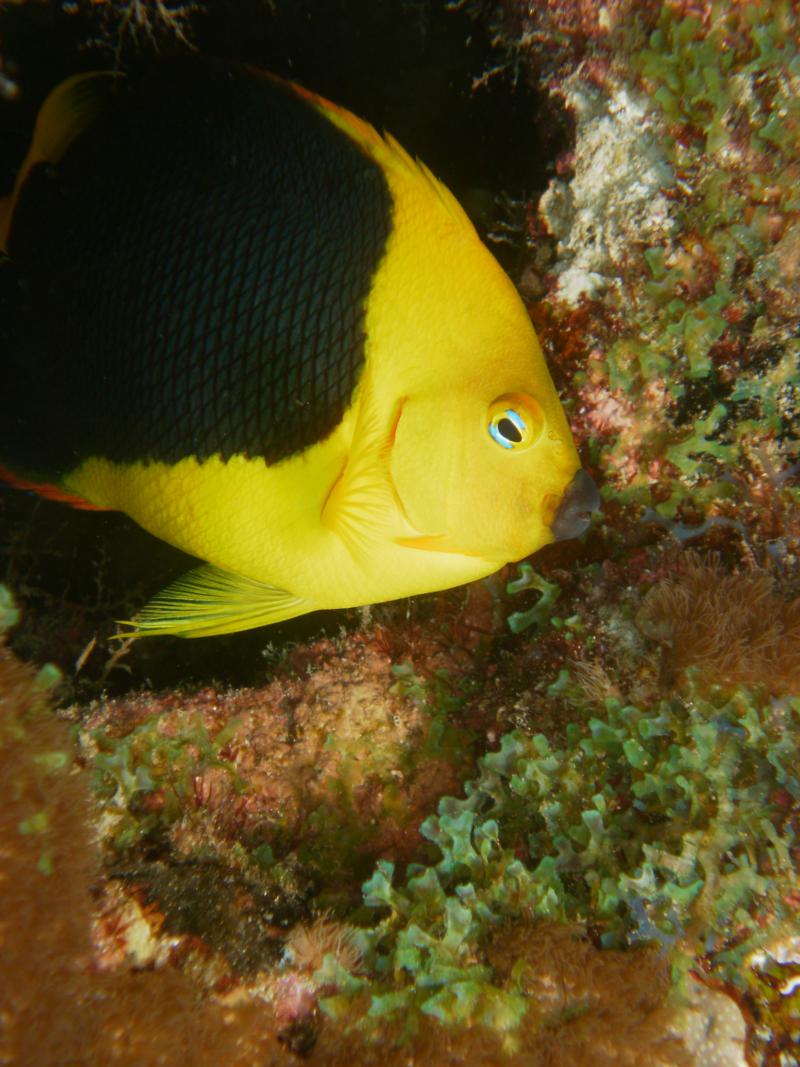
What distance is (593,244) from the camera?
2.48m

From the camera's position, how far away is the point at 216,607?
2279mm

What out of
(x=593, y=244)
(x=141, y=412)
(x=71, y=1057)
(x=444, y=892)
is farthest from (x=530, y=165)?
(x=71, y=1057)

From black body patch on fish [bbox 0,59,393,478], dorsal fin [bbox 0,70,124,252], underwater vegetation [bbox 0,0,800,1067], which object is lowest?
underwater vegetation [bbox 0,0,800,1067]

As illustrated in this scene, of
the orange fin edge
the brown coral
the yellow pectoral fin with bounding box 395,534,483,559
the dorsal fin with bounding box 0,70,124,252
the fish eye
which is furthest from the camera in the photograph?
the orange fin edge

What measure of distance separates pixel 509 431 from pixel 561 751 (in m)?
1.28

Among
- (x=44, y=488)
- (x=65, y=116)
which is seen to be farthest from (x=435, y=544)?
(x=65, y=116)

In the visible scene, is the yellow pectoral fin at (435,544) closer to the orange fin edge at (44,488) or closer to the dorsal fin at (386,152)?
the dorsal fin at (386,152)

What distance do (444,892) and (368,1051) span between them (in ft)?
1.65

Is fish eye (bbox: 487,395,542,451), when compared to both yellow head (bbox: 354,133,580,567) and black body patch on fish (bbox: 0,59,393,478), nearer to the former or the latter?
yellow head (bbox: 354,133,580,567)

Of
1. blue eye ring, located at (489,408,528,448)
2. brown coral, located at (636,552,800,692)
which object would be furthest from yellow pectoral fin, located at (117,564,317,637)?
brown coral, located at (636,552,800,692)

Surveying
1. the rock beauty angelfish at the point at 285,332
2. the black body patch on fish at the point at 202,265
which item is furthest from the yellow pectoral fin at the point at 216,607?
the black body patch on fish at the point at 202,265

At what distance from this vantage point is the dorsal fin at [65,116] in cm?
194

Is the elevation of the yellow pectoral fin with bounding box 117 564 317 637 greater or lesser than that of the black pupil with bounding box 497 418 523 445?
lesser

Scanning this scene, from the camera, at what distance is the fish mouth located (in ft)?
5.57
